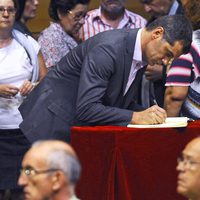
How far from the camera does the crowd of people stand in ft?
14.9

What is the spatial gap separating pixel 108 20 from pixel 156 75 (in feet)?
3.42

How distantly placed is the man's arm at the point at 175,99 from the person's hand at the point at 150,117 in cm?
69

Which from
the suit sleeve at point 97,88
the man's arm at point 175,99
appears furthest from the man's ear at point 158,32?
the man's arm at point 175,99

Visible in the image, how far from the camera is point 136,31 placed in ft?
19.4

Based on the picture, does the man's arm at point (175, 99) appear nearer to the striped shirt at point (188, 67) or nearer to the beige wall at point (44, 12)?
the striped shirt at point (188, 67)

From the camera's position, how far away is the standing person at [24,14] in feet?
23.5

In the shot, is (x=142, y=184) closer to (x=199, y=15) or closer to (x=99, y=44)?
(x=99, y=44)

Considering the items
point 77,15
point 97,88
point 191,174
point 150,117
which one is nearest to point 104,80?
point 97,88

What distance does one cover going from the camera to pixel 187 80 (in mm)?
6527

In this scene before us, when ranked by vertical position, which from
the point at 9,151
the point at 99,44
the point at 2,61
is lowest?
the point at 9,151

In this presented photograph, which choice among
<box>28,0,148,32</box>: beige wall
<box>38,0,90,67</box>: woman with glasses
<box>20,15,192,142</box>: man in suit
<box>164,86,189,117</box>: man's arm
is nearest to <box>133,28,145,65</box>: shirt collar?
<box>20,15,192,142</box>: man in suit

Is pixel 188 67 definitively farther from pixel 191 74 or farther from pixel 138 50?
pixel 138 50

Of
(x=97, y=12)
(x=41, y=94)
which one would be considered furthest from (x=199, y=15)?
(x=97, y=12)

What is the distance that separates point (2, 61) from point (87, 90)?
1144 mm
